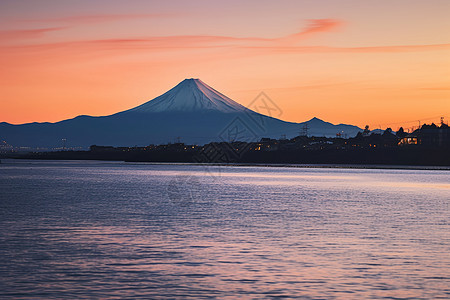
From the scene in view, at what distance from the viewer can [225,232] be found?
3312 cm

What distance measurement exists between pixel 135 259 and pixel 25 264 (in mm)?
3964

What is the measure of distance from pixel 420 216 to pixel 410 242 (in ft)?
51.4

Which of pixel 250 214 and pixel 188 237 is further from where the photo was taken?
pixel 250 214

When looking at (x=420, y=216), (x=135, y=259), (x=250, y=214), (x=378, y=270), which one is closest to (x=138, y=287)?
(x=135, y=259)

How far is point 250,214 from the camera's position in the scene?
1766 inches

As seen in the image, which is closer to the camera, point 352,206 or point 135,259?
point 135,259

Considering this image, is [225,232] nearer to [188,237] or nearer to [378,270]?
[188,237]

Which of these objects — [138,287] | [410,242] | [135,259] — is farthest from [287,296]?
[410,242]

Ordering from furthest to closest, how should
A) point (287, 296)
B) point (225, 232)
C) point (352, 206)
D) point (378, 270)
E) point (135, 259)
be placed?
point (352, 206) → point (225, 232) → point (135, 259) → point (378, 270) → point (287, 296)

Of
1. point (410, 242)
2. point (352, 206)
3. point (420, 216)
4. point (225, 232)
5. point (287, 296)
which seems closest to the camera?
point (287, 296)

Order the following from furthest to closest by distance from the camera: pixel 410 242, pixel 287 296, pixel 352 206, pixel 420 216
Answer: pixel 352 206
pixel 420 216
pixel 410 242
pixel 287 296

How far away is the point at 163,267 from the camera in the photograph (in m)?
22.1

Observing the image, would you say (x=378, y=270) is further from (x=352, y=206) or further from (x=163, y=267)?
(x=352, y=206)

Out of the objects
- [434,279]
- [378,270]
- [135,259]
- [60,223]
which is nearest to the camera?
[434,279]
